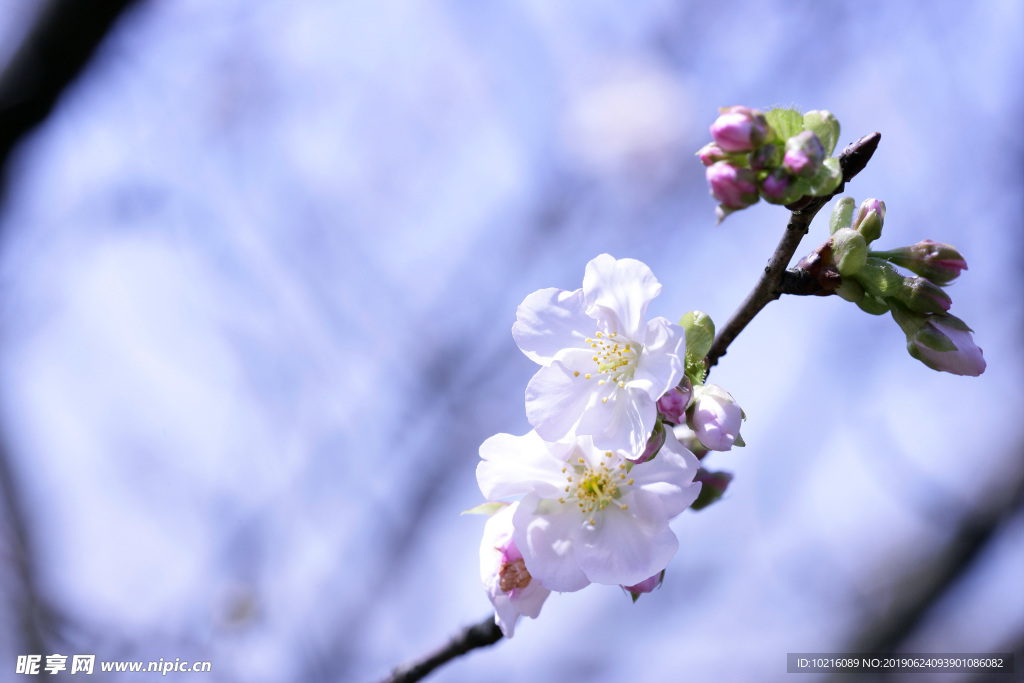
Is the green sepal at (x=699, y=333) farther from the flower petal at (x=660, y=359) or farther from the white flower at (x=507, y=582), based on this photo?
the white flower at (x=507, y=582)

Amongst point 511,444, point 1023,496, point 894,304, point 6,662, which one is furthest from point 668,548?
point 6,662

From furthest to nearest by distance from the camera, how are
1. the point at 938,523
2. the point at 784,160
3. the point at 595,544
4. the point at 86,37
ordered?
the point at 938,523 < the point at 86,37 < the point at 595,544 < the point at 784,160

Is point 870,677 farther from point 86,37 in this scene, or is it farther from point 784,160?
point 86,37

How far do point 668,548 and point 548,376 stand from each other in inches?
11.0

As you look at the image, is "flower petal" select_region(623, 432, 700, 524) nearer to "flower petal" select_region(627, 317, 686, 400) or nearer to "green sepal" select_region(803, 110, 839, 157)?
"flower petal" select_region(627, 317, 686, 400)

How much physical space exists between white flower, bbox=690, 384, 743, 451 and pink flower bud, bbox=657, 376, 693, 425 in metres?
0.02

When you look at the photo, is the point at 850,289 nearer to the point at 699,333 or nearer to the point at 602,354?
the point at 699,333

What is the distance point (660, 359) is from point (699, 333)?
0.21ft

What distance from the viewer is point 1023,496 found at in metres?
2.78

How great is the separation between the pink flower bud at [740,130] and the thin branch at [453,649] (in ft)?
2.70

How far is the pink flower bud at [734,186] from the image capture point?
2.83 feet

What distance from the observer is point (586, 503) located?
1.00 m

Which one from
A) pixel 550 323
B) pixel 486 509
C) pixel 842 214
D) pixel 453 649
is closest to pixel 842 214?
pixel 842 214

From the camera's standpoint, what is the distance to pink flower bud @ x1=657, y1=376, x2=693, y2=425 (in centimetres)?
88
